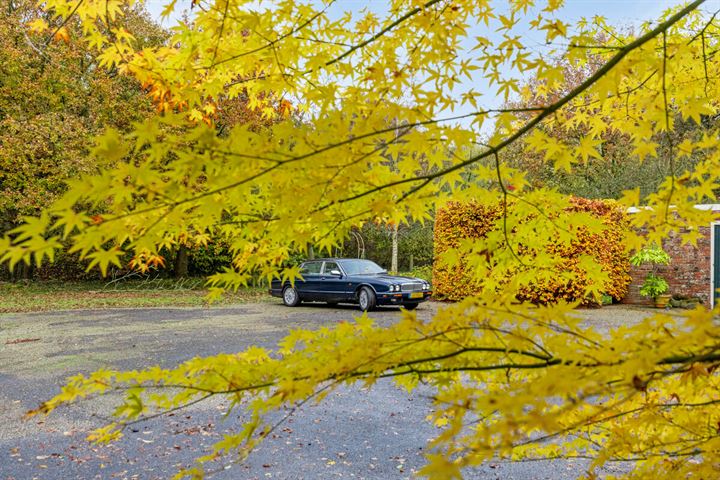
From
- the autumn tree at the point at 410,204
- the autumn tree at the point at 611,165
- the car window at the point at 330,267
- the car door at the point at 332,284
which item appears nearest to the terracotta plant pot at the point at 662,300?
the autumn tree at the point at 611,165

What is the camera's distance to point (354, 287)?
11.2 m

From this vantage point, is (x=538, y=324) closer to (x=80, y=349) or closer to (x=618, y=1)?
(x=618, y=1)

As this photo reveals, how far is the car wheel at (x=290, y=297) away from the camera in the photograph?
40.4ft

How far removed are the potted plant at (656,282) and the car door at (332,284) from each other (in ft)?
20.0

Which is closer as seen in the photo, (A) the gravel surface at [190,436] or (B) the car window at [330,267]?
(A) the gravel surface at [190,436]

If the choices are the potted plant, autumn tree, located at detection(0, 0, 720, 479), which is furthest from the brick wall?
autumn tree, located at detection(0, 0, 720, 479)

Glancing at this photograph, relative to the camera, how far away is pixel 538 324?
4.42 ft

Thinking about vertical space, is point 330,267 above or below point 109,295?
→ above

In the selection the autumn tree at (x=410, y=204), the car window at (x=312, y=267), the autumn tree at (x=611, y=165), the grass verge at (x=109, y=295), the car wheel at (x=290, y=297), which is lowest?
the grass verge at (x=109, y=295)

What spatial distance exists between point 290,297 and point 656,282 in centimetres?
782

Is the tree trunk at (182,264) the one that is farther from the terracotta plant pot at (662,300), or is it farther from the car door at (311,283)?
the terracotta plant pot at (662,300)

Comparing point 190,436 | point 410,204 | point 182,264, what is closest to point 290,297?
point 182,264

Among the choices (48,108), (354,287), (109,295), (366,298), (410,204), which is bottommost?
(109,295)

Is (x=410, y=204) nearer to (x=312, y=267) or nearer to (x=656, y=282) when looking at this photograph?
(x=312, y=267)
